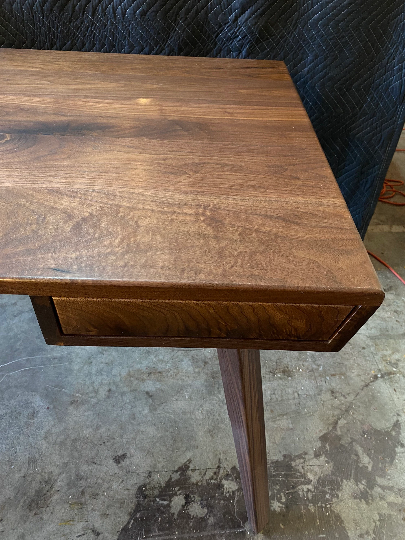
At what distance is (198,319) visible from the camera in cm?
35

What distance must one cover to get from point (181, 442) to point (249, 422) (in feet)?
0.62

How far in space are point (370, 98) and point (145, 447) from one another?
0.69 meters

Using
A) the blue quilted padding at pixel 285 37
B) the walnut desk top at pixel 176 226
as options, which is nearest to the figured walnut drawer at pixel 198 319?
the walnut desk top at pixel 176 226

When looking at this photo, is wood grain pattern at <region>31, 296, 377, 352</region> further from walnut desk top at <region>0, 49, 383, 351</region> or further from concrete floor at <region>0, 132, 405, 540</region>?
concrete floor at <region>0, 132, 405, 540</region>

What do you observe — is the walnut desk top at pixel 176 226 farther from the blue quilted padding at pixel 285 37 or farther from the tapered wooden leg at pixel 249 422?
the blue quilted padding at pixel 285 37

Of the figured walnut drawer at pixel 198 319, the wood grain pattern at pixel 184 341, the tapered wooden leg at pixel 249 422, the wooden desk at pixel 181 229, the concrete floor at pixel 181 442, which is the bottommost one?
the concrete floor at pixel 181 442

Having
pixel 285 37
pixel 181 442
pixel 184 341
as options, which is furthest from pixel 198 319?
pixel 285 37

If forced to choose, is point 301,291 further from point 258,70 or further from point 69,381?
point 69,381

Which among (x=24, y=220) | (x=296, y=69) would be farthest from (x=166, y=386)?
(x=296, y=69)

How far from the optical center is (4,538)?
55 centimetres

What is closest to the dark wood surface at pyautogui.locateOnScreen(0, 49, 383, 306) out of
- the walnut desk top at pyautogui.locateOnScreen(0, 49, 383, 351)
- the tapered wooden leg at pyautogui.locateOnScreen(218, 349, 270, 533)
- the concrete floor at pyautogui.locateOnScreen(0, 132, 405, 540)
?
the walnut desk top at pyautogui.locateOnScreen(0, 49, 383, 351)

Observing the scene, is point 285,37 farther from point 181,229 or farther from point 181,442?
point 181,442

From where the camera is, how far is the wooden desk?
1.03ft

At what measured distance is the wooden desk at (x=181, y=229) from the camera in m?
0.32
